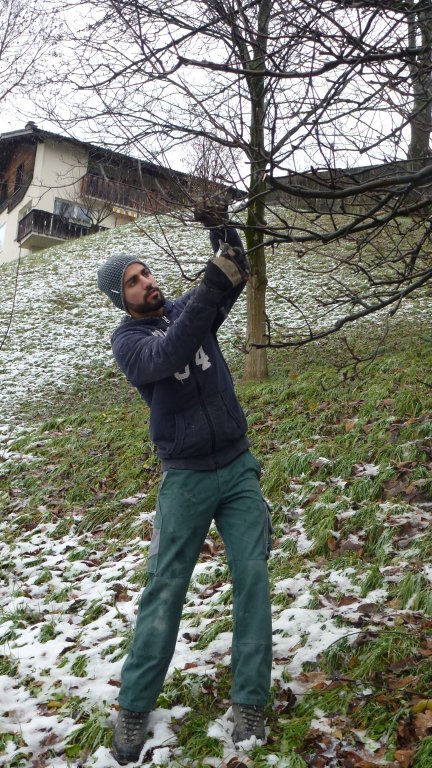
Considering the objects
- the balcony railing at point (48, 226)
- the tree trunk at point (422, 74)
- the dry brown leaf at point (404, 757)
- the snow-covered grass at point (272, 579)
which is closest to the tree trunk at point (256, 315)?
the snow-covered grass at point (272, 579)

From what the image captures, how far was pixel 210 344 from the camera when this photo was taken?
121 inches

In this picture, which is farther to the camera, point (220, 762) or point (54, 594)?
point (54, 594)

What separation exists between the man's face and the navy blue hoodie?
3.1 inches

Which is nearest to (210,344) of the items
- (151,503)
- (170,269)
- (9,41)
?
(151,503)

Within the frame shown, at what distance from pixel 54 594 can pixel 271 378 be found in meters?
5.02

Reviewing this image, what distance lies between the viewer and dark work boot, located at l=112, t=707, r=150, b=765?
9.41ft

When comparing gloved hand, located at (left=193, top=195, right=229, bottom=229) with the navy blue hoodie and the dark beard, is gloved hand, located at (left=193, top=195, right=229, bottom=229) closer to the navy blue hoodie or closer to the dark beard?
the navy blue hoodie

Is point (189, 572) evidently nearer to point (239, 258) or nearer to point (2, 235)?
point (239, 258)

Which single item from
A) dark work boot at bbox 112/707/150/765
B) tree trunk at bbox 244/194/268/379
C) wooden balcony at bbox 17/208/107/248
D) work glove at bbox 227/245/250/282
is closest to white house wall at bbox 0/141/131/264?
wooden balcony at bbox 17/208/107/248

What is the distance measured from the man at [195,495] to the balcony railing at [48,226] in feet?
78.8

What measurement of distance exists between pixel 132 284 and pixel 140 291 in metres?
0.05

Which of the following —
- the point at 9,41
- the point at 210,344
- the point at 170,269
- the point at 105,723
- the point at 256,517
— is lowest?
the point at 105,723

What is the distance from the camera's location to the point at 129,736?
2869 mm

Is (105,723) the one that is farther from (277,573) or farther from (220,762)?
(277,573)
